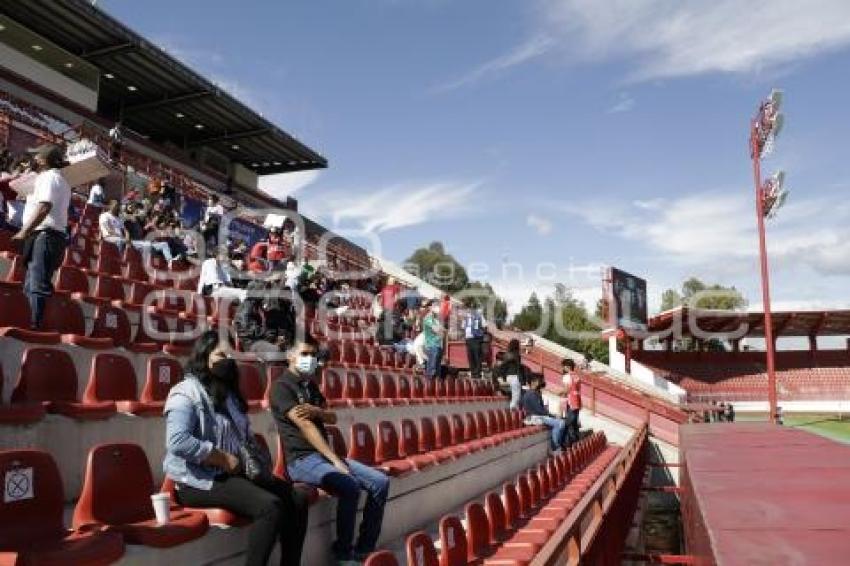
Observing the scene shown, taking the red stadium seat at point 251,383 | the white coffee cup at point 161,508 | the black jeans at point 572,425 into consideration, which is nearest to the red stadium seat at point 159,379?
the red stadium seat at point 251,383

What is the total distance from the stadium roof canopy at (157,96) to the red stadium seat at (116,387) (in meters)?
19.6

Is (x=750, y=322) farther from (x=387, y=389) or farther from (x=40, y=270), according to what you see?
(x=40, y=270)

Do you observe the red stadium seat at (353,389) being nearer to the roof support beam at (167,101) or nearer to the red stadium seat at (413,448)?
the red stadium seat at (413,448)

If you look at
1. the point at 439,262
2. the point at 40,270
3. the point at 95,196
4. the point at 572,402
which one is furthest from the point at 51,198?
the point at 439,262

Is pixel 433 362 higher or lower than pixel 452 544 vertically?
Answer: higher

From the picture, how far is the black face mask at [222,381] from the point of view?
3.90 meters

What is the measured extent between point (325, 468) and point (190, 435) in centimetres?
Answer: 115

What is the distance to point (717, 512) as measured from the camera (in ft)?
9.34

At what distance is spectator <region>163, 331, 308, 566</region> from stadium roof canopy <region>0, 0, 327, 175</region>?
20490mm

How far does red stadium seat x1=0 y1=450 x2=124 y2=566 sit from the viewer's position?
101 inches

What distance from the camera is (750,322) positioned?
36969 millimetres

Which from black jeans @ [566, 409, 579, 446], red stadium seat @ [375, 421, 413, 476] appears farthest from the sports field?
red stadium seat @ [375, 421, 413, 476]

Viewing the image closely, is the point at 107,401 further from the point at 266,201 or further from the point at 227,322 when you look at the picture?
the point at 266,201

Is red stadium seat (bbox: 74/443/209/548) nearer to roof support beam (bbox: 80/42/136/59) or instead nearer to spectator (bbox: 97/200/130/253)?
spectator (bbox: 97/200/130/253)
